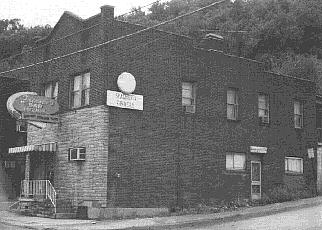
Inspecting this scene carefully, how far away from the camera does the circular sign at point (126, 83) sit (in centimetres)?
2112

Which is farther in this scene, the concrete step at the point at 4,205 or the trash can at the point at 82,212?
the concrete step at the point at 4,205

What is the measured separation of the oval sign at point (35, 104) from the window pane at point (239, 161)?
8.93m

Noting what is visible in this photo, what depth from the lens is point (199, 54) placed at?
2411 centimetres

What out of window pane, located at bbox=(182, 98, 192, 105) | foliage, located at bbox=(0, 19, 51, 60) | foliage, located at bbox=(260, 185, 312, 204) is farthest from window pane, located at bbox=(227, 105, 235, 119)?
foliage, located at bbox=(0, 19, 51, 60)

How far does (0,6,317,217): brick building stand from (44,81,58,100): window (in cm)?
7

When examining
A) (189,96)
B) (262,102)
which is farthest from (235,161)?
(189,96)

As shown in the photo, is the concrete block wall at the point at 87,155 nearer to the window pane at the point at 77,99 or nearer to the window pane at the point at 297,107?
the window pane at the point at 77,99

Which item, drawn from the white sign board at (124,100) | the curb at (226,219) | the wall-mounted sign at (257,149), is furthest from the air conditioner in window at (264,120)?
the white sign board at (124,100)

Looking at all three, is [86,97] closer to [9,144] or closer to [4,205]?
[4,205]

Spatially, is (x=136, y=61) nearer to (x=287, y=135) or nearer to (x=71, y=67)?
(x=71, y=67)

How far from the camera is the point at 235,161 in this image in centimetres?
2531

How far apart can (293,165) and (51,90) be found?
13549mm

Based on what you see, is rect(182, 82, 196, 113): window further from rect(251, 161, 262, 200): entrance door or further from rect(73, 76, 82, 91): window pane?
rect(251, 161, 262, 200): entrance door

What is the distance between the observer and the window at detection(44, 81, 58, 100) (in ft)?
79.6
